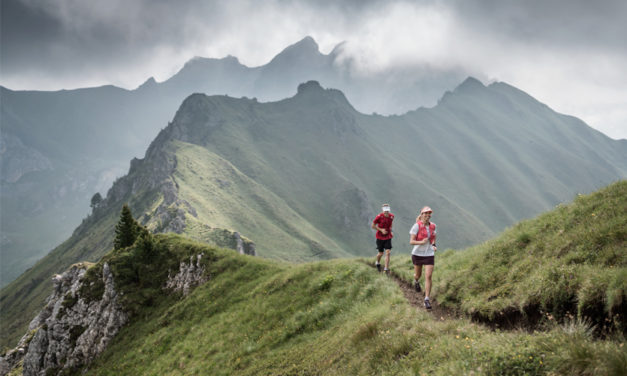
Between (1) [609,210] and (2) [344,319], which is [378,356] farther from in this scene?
(1) [609,210]

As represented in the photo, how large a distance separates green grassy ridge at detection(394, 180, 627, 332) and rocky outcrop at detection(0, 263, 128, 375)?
27.3 metres

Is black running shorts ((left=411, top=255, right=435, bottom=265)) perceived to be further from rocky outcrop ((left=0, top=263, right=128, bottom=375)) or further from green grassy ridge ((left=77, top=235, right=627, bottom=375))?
rocky outcrop ((left=0, top=263, right=128, bottom=375))

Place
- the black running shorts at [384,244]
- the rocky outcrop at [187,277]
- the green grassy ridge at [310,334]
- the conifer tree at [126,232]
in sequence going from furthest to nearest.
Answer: the conifer tree at [126,232], the rocky outcrop at [187,277], the black running shorts at [384,244], the green grassy ridge at [310,334]

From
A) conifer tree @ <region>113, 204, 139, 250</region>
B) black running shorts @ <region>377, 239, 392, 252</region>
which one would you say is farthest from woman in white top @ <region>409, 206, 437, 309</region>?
conifer tree @ <region>113, 204, 139, 250</region>

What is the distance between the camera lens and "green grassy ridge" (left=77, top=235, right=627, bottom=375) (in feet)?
18.2

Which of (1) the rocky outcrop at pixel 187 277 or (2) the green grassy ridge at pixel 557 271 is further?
(1) the rocky outcrop at pixel 187 277

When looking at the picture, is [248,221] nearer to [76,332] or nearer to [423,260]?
[76,332]

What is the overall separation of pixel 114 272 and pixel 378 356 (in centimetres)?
2877

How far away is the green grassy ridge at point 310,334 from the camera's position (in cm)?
555

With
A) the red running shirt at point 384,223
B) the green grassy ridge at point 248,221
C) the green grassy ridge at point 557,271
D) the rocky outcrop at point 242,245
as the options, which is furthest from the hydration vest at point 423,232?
the green grassy ridge at point 248,221

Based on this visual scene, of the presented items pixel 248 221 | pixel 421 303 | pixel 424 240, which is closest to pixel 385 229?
pixel 424 240

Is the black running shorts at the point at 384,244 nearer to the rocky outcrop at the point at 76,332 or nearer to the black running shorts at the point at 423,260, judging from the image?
the black running shorts at the point at 423,260

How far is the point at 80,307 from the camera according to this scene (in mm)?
26828

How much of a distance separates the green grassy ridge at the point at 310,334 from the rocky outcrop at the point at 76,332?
1360mm
